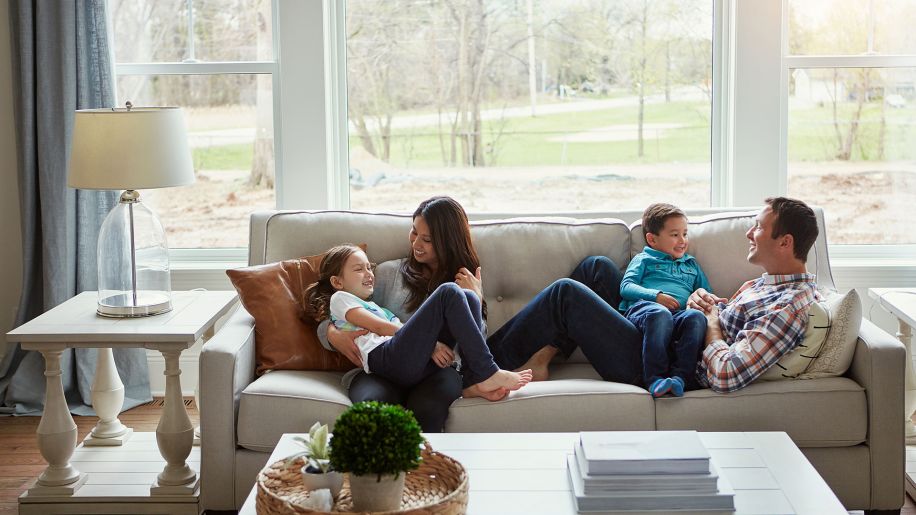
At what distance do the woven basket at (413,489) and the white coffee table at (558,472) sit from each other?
0.08 meters

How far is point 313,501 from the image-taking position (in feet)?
6.92

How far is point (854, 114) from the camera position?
430 centimetres

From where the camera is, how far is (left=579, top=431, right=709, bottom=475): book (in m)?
2.20

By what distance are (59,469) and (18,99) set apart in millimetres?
1634

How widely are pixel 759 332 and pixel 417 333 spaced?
1.01 metres

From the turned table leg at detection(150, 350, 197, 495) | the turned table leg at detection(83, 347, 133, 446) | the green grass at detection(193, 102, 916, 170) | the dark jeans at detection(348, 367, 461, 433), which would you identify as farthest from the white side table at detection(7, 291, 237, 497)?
the green grass at detection(193, 102, 916, 170)

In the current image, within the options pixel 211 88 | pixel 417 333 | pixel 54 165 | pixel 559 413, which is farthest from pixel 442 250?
pixel 54 165

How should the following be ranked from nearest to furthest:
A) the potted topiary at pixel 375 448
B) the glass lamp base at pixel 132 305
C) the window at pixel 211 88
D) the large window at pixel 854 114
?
the potted topiary at pixel 375 448, the glass lamp base at pixel 132 305, the large window at pixel 854 114, the window at pixel 211 88

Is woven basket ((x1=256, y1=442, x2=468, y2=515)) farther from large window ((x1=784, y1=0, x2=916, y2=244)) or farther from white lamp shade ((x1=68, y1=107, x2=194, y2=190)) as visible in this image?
large window ((x1=784, y1=0, x2=916, y2=244))

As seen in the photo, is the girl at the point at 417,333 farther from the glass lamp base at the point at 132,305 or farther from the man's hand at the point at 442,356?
the glass lamp base at the point at 132,305

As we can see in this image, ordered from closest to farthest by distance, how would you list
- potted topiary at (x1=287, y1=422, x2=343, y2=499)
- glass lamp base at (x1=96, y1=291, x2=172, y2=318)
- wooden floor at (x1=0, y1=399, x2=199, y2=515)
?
potted topiary at (x1=287, y1=422, x2=343, y2=499) < glass lamp base at (x1=96, y1=291, x2=172, y2=318) < wooden floor at (x1=0, y1=399, x2=199, y2=515)

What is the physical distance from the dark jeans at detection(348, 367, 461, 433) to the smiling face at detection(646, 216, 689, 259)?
34.0 inches

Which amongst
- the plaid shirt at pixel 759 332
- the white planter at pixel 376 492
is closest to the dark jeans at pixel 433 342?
the plaid shirt at pixel 759 332

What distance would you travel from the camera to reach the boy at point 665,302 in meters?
3.15
